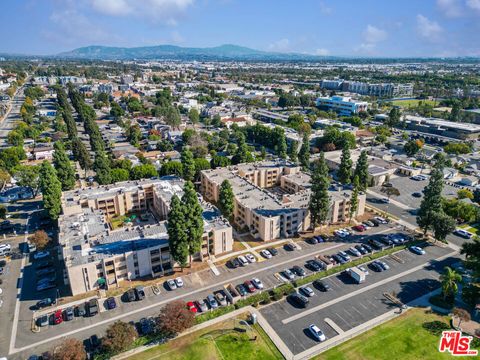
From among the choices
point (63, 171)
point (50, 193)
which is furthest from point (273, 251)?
point (63, 171)

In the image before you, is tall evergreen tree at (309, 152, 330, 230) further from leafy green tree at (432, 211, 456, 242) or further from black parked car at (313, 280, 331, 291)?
leafy green tree at (432, 211, 456, 242)

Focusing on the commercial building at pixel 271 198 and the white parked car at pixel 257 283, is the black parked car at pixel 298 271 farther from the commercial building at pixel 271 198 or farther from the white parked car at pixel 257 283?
the commercial building at pixel 271 198

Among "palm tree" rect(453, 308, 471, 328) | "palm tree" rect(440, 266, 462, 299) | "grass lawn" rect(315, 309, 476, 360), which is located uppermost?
"palm tree" rect(440, 266, 462, 299)

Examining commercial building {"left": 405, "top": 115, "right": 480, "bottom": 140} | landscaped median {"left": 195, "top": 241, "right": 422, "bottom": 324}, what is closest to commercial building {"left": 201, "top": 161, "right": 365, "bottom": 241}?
landscaped median {"left": 195, "top": 241, "right": 422, "bottom": 324}

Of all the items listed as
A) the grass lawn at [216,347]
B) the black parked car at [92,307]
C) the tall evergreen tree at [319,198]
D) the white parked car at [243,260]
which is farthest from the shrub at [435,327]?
the black parked car at [92,307]

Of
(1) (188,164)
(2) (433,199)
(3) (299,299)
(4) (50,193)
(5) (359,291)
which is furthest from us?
(1) (188,164)

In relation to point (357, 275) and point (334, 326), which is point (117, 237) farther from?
point (357, 275)
